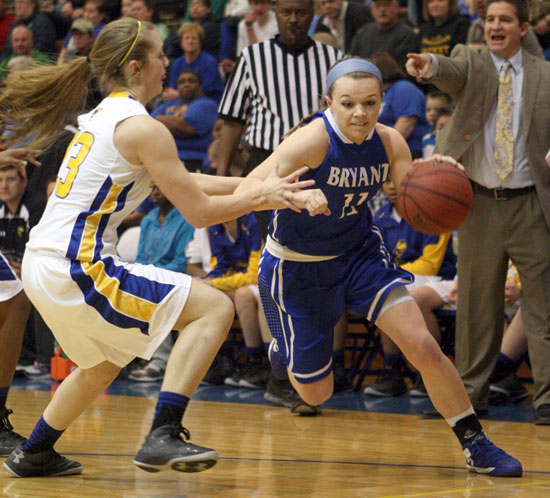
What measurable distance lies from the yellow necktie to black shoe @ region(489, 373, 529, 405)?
1.70 m

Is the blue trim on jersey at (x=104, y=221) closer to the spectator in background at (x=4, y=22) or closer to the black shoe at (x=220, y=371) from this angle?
the black shoe at (x=220, y=371)

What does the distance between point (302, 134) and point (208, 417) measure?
96.0 inches

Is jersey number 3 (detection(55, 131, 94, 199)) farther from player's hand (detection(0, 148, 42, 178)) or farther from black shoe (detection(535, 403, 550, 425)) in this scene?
black shoe (detection(535, 403, 550, 425))

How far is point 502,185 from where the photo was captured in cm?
569

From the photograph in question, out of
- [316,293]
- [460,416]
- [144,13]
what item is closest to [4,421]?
[316,293]

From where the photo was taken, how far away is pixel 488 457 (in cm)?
408

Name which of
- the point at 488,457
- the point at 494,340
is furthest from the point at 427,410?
the point at 488,457

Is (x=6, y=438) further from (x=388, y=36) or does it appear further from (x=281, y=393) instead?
(x=388, y=36)

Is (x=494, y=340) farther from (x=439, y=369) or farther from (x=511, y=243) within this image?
(x=439, y=369)

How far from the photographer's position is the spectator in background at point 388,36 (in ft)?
27.9

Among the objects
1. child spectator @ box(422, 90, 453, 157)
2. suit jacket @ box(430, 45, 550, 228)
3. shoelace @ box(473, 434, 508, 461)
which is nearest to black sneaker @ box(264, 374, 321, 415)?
suit jacket @ box(430, 45, 550, 228)

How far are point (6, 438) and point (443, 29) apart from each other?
5.74 m

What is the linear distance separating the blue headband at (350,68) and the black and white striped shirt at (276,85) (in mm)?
2067

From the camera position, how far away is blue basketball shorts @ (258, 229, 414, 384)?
4.36 m
